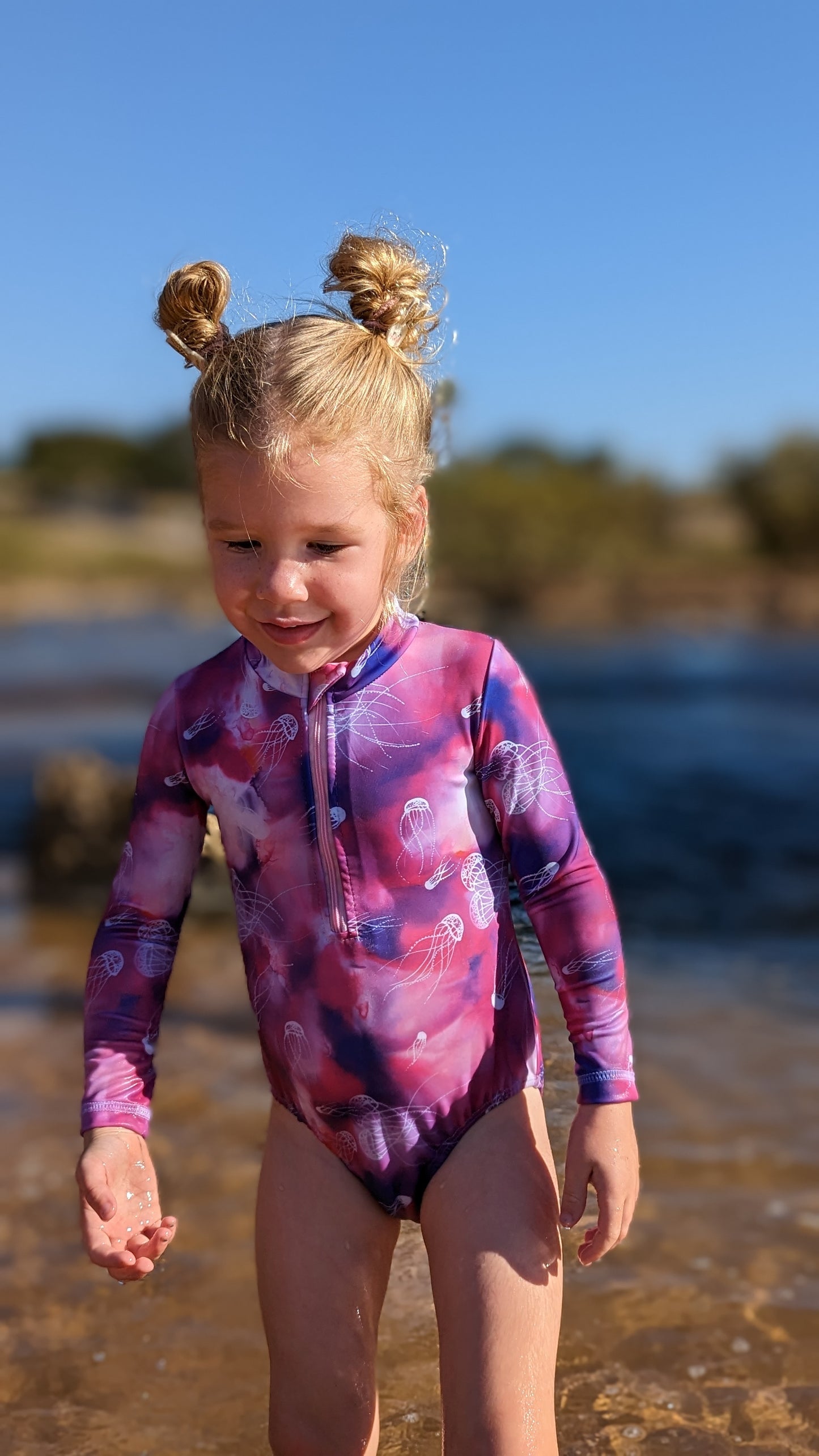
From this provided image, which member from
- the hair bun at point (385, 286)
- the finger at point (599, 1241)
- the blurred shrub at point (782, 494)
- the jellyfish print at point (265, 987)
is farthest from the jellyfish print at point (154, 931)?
the blurred shrub at point (782, 494)

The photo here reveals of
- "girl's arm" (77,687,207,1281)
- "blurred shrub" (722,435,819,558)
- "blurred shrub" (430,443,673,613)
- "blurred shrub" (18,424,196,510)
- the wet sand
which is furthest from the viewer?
"blurred shrub" (18,424,196,510)

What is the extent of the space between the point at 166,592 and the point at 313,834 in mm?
32933

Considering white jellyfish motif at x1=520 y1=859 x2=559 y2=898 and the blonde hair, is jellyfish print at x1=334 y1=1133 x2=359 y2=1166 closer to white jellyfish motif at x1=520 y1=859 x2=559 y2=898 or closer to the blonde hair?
white jellyfish motif at x1=520 y1=859 x2=559 y2=898

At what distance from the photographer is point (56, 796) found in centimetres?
636

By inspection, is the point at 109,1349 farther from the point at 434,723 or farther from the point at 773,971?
the point at 773,971

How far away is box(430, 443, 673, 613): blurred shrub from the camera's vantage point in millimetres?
26906

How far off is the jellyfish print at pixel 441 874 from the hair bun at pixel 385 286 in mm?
666

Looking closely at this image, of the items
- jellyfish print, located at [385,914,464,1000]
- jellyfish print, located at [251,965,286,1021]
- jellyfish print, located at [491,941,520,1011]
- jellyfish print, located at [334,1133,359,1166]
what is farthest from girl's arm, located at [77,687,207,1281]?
jellyfish print, located at [491,941,520,1011]

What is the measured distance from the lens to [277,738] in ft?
5.94

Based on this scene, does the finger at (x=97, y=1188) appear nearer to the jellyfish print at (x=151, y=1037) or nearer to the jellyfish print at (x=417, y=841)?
the jellyfish print at (x=151, y=1037)

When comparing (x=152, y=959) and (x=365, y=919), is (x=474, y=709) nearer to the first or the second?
(x=365, y=919)

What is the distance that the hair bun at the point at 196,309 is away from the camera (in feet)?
5.92

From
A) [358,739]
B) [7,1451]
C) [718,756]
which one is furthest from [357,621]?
[718,756]

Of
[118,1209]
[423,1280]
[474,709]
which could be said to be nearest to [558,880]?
[474,709]
